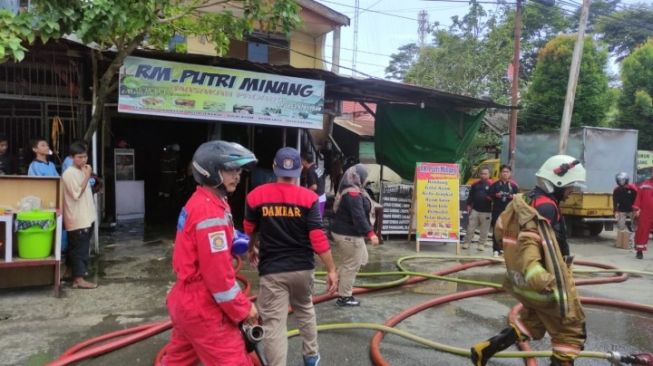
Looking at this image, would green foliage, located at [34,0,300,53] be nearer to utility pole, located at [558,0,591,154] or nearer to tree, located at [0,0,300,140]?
tree, located at [0,0,300,140]

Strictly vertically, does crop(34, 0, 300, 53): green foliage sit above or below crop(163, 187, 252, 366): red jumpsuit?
above

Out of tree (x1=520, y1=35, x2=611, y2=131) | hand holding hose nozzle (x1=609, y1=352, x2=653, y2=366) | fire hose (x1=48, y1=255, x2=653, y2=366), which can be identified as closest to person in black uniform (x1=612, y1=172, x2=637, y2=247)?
fire hose (x1=48, y1=255, x2=653, y2=366)

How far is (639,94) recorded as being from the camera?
19.9 m

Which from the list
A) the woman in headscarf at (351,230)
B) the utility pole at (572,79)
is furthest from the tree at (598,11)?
the woman in headscarf at (351,230)

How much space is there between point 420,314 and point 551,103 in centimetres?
1712

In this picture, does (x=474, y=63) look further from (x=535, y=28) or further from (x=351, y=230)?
(x=351, y=230)

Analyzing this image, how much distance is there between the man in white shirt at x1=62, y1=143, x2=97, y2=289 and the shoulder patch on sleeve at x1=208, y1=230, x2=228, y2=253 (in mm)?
4067

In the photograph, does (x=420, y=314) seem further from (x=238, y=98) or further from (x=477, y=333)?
(x=238, y=98)

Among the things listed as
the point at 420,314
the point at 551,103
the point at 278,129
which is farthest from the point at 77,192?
the point at 551,103

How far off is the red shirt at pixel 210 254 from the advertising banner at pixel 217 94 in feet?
17.8

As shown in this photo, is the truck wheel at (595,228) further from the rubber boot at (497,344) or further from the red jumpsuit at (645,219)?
the rubber boot at (497,344)

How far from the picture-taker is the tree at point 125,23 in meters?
5.17

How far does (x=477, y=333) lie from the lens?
4.95m

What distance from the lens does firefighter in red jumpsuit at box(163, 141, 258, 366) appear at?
2512 mm
